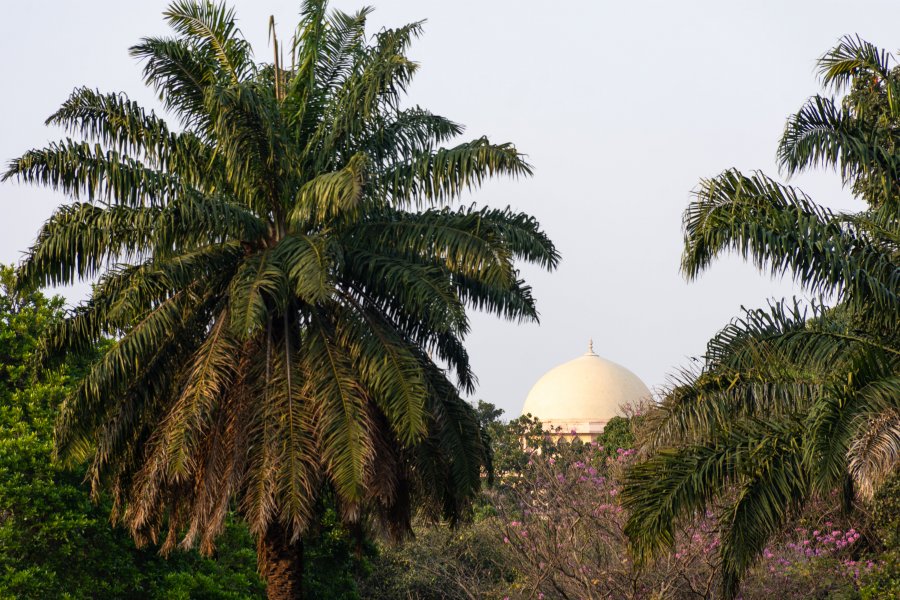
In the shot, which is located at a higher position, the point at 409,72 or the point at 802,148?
the point at 409,72

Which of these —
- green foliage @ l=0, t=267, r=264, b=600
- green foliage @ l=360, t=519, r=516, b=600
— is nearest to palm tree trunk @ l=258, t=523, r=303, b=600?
green foliage @ l=0, t=267, r=264, b=600

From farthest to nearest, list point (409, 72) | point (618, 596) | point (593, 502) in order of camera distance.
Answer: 1. point (593, 502)
2. point (618, 596)
3. point (409, 72)

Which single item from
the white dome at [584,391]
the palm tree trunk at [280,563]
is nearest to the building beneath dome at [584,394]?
the white dome at [584,391]

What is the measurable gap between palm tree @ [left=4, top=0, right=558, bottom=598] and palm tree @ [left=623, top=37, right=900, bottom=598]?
2440 millimetres

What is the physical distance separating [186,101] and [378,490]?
5250 millimetres

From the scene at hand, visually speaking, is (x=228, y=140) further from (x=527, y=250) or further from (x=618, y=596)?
(x=618, y=596)

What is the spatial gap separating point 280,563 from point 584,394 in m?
41.0


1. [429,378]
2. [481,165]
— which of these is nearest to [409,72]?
[481,165]

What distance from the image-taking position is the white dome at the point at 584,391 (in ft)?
172

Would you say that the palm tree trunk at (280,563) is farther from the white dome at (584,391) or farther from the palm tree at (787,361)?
the white dome at (584,391)

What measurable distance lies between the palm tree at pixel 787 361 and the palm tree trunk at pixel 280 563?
453cm

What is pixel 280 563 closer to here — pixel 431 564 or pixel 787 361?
pixel 787 361

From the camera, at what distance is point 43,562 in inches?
627

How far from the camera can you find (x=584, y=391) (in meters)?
53.5
